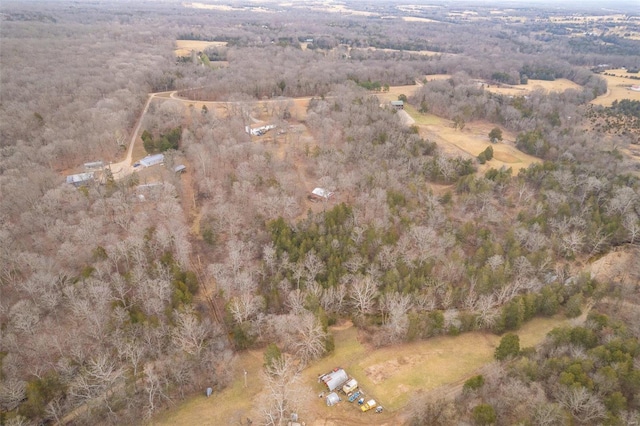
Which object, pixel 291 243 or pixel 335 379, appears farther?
pixel 291 243

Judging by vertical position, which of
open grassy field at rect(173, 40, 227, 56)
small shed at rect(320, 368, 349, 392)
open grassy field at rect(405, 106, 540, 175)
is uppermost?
open grassy field at rect(173, 40, 227, 56)

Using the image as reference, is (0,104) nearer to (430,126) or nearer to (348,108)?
(348,108)

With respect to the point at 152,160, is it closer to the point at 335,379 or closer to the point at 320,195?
the point at 320,195

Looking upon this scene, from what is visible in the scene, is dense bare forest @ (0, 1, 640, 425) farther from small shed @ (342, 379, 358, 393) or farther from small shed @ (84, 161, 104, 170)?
small shed @ (342, 379, 358, 393)

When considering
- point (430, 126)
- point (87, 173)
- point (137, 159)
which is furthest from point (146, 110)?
point (430, 126)

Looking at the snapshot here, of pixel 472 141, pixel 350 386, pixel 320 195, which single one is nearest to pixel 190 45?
pixel 472 141

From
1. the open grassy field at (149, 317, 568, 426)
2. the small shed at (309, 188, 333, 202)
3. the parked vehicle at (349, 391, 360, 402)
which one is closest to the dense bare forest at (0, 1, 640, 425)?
the small shed at (309, 188, 333, 202)
